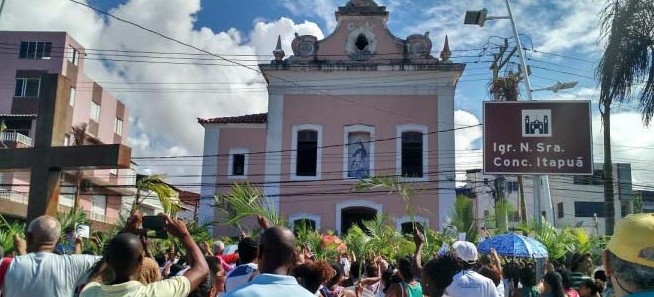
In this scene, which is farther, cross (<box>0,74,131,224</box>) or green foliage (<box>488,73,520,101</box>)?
green foliage (<box>488,73,520,101</box>)

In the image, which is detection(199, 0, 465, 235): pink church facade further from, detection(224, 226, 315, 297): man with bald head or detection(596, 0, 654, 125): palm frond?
detection(224, 226, 315, 297): man with bald head

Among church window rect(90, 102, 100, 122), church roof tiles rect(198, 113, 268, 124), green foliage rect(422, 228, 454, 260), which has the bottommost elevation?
green foliage rect(422, 228, 454, 260)

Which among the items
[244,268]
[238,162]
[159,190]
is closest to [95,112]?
[238,162]

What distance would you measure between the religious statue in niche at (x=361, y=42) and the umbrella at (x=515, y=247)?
14365 mm

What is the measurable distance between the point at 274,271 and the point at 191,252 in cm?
69

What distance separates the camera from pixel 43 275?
3775 mm

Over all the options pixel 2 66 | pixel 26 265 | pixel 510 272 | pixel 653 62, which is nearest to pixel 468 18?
pixel 653 62

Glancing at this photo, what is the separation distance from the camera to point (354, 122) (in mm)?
23469

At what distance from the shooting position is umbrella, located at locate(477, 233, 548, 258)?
964 cm

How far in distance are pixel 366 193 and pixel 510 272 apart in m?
14.0

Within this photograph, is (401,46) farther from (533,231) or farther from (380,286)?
(380,286)

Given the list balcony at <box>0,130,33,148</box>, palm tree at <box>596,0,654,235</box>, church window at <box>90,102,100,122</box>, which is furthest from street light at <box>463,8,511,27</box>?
church window at <box>90,102,100,122</box>

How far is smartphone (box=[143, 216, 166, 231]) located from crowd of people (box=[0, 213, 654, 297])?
10cm

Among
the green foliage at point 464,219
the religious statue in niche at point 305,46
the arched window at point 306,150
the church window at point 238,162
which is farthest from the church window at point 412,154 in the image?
the green foliage at point 464,219
